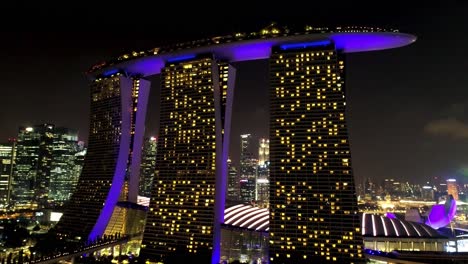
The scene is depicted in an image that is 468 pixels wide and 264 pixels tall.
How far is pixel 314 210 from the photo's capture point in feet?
286

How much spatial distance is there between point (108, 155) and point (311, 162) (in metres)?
62.9

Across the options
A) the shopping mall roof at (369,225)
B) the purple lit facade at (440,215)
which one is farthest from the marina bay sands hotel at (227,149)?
the purple lit facade at (440,215)

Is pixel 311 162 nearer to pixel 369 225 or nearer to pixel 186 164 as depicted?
pixel 186 164

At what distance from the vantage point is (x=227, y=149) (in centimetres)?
10369

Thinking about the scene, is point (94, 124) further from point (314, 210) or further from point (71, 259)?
point (314, 210)

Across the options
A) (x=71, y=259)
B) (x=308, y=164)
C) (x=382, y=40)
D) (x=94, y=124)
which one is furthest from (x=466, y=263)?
(x=94, y=124)

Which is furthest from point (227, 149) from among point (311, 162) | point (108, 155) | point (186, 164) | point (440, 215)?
point (440, 215)

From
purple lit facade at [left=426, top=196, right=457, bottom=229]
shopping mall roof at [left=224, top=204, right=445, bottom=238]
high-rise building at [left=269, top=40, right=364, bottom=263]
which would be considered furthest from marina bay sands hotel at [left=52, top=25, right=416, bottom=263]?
purple lit facade at [left=426, top=196, right=457, bottom=229]

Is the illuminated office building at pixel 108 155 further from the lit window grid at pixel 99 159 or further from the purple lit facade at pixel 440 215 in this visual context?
the purple lit facade at pixel 440 215

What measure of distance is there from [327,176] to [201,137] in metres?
32.1

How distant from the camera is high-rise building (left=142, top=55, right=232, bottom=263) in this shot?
320 ft

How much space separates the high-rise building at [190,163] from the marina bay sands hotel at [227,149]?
25 cm

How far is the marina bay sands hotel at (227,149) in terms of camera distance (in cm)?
8688

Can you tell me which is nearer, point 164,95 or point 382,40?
point 382,40
